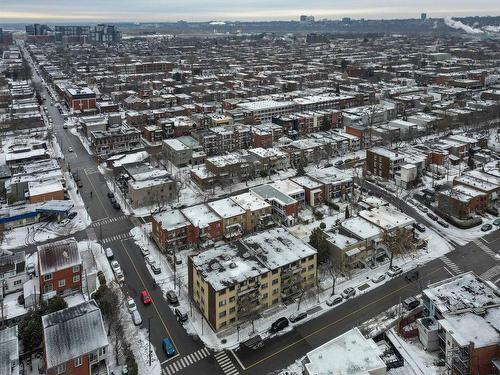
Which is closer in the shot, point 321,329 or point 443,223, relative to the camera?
point 321,329

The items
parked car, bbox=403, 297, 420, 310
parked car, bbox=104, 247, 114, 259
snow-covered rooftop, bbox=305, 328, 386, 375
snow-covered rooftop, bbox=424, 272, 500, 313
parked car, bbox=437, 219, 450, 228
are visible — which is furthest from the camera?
parked car, bbox=437, 219, 450, 228

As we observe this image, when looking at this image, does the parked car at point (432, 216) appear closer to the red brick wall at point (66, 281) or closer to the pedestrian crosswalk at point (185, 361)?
the pedestrian crosswalk at point (185, 361)

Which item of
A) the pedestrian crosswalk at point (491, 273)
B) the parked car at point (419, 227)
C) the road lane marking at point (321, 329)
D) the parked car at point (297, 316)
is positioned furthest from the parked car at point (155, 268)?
the pedestrian crosswalk at point (491, 273)

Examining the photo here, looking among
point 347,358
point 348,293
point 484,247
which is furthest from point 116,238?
point 484,247

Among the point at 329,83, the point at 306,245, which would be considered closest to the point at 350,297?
the point at 306,245

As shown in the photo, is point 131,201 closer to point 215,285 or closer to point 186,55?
point 215,285

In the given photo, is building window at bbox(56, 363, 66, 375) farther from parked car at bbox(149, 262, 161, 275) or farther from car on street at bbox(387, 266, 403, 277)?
car on street at bbox(387, 266, 403, 277)

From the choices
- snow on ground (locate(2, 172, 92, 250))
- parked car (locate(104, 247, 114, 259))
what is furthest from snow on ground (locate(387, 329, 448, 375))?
snow on ground (locate(2, 172, 92, 250))

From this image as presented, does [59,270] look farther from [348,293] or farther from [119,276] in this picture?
[348,293]
